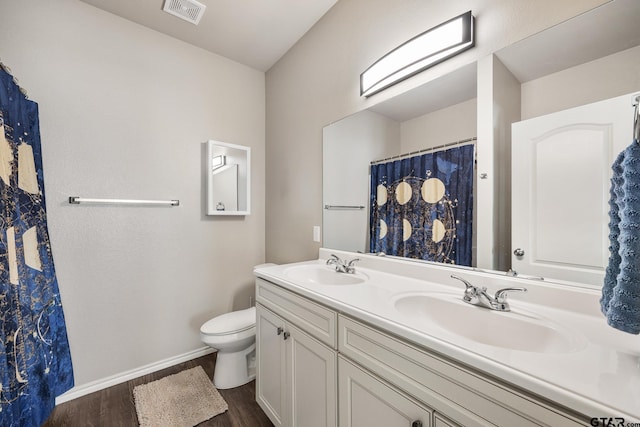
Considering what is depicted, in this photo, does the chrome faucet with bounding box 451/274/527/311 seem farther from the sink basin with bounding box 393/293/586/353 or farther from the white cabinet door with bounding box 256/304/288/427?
the white cabinet door with bounding box 256/304/288/427

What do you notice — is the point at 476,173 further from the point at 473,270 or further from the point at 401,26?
the point at 401,26

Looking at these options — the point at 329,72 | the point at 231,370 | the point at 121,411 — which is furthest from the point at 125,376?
the point at 329,72

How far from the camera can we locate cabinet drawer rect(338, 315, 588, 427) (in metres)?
0.51

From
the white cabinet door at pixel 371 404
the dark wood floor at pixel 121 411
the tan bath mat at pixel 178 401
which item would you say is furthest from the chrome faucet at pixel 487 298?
the tan bath mat at pixel 178 401

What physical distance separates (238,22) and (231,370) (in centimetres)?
249

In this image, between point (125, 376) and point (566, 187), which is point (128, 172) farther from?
point (566, 187)

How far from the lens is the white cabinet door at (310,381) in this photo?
994mm

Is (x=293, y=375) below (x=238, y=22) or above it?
below

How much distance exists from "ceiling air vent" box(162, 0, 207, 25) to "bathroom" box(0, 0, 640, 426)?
0.32 meters

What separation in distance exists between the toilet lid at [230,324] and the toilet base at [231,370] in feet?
0.62

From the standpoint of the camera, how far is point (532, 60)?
0.95 meters

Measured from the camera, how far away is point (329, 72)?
186cm

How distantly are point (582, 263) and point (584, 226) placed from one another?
122 millimetres

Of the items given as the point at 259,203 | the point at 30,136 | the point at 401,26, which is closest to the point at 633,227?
the point at 401,26
